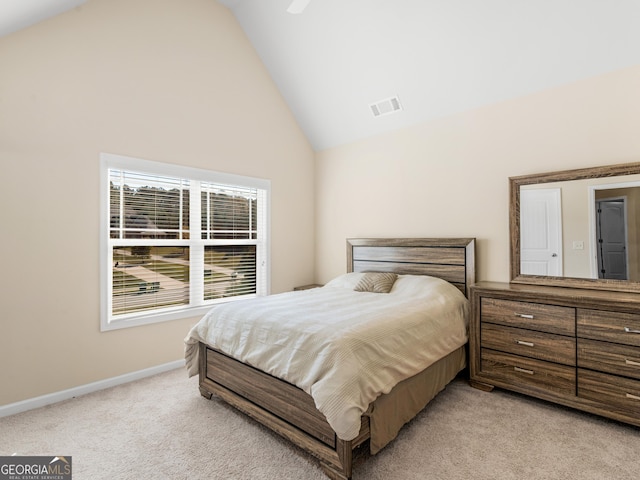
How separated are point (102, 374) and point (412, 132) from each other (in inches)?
146

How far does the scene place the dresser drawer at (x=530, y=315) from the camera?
7.61 feet

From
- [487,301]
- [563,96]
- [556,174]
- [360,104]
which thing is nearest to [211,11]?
[360,104]

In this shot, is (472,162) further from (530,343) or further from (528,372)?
(528,372)

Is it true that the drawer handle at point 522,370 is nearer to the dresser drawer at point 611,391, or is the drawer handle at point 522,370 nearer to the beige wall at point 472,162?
the dresser drawer at point 611,391

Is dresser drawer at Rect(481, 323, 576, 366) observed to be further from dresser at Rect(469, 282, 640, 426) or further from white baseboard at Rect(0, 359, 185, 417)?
white baseboard at Rect(0, 359, 185, 417)

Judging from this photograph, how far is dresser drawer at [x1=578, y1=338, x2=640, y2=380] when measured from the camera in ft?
6.80

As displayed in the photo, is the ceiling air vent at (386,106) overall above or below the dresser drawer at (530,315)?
above

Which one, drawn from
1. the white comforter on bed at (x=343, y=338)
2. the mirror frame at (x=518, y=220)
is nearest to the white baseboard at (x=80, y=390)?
the white comforter on bed at (x=343, y=338)

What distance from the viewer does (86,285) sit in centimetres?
274

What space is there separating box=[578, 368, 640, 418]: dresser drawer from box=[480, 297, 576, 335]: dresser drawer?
30 centimetres

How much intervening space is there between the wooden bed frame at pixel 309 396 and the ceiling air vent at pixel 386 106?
1.40 m

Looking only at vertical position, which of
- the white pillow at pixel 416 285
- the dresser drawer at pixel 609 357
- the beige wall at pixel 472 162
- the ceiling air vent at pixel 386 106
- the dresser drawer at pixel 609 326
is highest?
the ceiling air vent at pixel 386 106

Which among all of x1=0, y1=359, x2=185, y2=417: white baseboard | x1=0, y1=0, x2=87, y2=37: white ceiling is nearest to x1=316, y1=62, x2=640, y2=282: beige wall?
x1=0, y1=359, x2=185, y2=417: white baseboard

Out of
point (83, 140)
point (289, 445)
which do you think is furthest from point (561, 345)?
point (83, 140)
